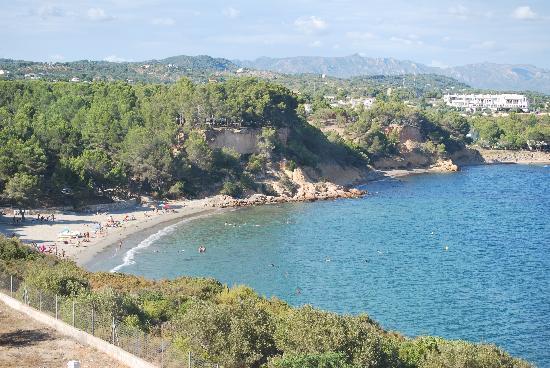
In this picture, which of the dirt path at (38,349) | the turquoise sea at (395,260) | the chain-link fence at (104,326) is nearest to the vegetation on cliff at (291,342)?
the chain-link fence at (104,326)

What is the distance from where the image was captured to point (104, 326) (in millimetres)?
20641

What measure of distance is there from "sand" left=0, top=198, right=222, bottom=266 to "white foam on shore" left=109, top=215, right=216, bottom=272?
61.7 inches

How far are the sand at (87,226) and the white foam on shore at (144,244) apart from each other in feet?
5.14

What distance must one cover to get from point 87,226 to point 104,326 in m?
35.5

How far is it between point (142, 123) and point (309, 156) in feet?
66.9

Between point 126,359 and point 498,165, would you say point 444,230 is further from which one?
point 498,165

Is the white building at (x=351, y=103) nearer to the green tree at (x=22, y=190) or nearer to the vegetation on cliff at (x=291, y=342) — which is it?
the green tree at (x=22, y=190)

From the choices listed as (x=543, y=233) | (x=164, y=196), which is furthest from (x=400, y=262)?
(x=164, y=196)

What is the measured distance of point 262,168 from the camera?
78.8 meters

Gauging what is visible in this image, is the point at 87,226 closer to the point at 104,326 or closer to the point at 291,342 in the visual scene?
the point at 104,326

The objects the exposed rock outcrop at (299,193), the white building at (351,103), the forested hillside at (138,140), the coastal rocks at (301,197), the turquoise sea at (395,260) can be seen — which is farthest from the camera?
the white building at (351,103)

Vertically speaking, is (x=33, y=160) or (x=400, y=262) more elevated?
(x=33, y=160)

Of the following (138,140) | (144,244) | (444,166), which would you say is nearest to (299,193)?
(138,140)

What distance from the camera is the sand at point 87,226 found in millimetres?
48625
